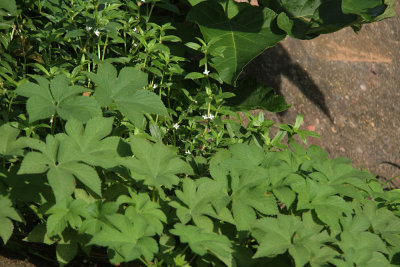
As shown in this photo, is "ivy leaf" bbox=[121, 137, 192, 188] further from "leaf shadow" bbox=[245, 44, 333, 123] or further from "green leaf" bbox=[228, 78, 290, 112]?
"leaf shadow" bbox=[245, 44, 333, 123]

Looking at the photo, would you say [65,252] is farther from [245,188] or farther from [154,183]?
[245,188]

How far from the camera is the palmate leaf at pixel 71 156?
57.7 inches

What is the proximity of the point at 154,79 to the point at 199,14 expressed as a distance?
0.53 meters

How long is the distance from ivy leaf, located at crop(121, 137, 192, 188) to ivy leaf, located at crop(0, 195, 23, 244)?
1.24 ft

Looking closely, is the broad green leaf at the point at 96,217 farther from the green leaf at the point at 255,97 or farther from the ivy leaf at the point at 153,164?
the green leaf at the point at 255,97

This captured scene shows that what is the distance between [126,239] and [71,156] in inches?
12.7

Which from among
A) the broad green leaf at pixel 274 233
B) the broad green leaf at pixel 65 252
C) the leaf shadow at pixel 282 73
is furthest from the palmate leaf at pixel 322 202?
the leaf shadow at pixel 282 73

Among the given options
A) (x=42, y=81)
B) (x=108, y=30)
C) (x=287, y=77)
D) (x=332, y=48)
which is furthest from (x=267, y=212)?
(x=332, y=48)

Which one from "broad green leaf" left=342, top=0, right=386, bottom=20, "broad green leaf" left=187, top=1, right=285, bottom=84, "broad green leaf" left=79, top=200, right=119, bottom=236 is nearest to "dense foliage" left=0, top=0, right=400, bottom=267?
"broad green leaf" left=79, top=200, right=119, bottom=236

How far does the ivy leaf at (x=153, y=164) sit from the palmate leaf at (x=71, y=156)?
9 centimetres

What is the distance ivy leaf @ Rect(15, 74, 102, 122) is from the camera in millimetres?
1669

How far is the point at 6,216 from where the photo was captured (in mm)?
1574

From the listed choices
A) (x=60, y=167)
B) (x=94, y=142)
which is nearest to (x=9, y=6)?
(x=94, y=142)

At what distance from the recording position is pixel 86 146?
5.45 ft
